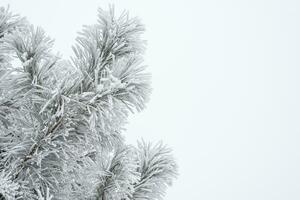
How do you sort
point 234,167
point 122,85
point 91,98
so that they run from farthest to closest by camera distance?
1. point 234,167
2. point 91,98
3. point 122,85

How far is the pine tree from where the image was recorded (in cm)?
192

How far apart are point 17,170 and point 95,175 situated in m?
0.40

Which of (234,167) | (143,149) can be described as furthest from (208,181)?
(143,149)

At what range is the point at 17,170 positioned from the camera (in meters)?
1.92

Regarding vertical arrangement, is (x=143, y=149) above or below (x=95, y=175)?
above

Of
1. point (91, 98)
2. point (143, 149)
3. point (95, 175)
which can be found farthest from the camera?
point (143, 149)

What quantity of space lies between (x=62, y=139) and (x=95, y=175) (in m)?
0.28

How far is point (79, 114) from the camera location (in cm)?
202

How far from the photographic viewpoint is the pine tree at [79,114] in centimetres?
192

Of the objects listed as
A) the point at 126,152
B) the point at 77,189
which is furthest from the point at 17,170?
the point at 126,152

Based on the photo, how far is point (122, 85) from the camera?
1.84 metres

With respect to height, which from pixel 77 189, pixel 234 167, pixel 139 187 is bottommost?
pixel 77 189

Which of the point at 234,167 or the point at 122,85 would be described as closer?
the point at 122,85

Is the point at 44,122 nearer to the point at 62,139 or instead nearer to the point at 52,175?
the point at 62,139
